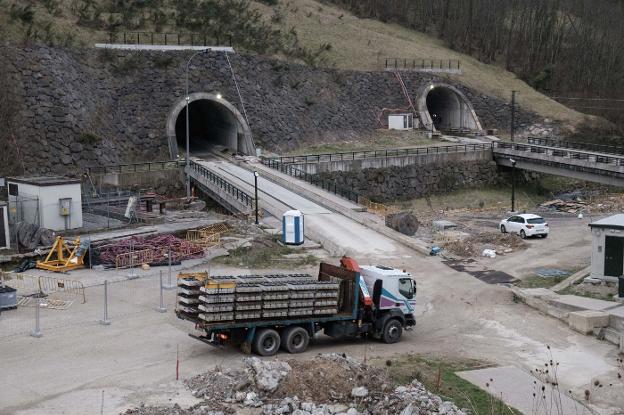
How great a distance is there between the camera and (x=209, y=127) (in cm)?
6569

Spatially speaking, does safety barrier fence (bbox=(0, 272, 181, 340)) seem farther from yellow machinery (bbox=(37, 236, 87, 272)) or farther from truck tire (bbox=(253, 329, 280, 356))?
truck tire (bbox=(253, 329, 280, 356))

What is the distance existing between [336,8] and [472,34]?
16.3 meters

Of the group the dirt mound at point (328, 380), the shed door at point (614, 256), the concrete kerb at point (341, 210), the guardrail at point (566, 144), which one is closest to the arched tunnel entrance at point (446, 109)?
the guardrail at point (566, 144)

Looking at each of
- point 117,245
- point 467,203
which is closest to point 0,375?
point 117,245

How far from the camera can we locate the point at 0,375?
65.3ft

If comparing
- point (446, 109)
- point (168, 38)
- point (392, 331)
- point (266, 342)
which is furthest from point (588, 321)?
point (446, 109)

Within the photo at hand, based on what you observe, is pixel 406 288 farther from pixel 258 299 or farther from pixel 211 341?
pixel 211 341

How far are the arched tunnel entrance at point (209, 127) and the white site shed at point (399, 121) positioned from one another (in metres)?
14.8

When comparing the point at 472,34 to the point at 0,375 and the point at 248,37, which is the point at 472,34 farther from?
the point at 0,375

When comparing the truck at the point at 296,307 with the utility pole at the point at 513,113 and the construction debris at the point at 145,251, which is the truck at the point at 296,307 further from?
the utility pole at the point at 513,113

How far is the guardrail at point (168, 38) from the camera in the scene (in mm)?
Result: 61625

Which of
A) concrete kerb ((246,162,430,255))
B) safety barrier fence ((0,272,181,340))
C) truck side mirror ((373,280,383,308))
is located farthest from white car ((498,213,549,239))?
truck side mirror ((373,280,383,308))

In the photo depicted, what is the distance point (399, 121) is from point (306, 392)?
53.2 metres

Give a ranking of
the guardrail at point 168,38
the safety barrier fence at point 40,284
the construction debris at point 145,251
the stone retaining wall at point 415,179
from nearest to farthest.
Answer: the safety barrier fence at point 40,284 < the construction debris at point 145,251 < the stone retaining wall at point 415,179 < the guardrail at point 168,38
